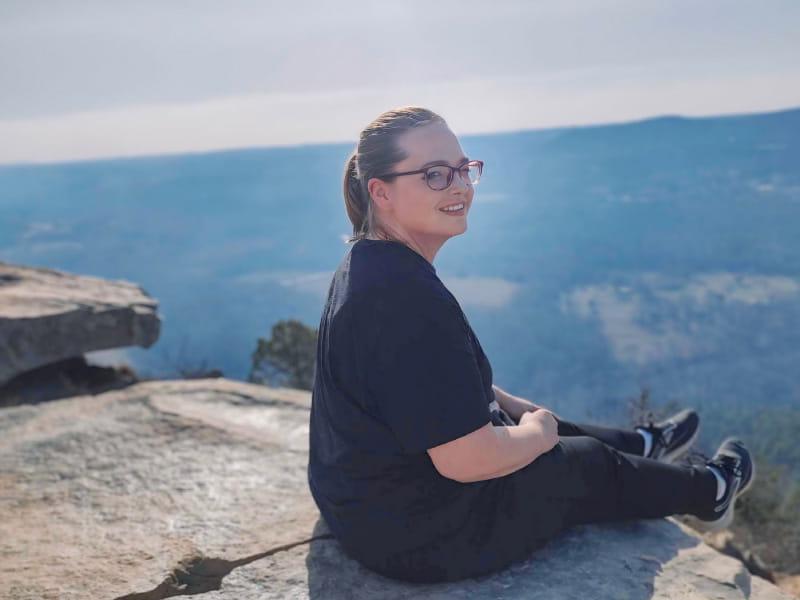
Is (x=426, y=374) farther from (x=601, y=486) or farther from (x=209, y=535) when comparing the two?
(x=209, y=535)

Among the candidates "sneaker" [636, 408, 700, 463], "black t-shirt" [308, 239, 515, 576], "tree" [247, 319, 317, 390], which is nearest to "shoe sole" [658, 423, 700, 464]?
"sneaker" [636, 408, 700, 463]

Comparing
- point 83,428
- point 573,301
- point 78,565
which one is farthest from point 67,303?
point 573,301

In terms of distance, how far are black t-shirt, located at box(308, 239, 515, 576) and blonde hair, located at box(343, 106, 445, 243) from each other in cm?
17

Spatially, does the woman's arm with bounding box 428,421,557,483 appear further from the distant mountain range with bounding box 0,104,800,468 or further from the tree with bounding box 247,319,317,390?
the distant mountain range with bounding box 0,104,800,468

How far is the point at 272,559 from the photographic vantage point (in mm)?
2697

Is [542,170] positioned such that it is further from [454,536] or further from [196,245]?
[454,536]

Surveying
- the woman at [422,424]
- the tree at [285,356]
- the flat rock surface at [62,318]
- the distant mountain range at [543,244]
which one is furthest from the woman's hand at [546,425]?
the distant mountain range at [543,244]

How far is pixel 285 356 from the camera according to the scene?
35.2 feet

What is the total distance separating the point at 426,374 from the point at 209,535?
1.44 m

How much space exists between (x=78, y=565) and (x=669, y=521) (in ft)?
7.34

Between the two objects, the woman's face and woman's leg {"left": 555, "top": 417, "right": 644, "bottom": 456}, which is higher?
the woman's face

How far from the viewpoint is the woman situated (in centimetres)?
197

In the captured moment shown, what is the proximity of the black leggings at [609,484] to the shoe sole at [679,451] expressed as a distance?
43 cm

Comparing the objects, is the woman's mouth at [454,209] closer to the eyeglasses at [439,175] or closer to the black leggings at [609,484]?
the eyeglasses at [439,175]
